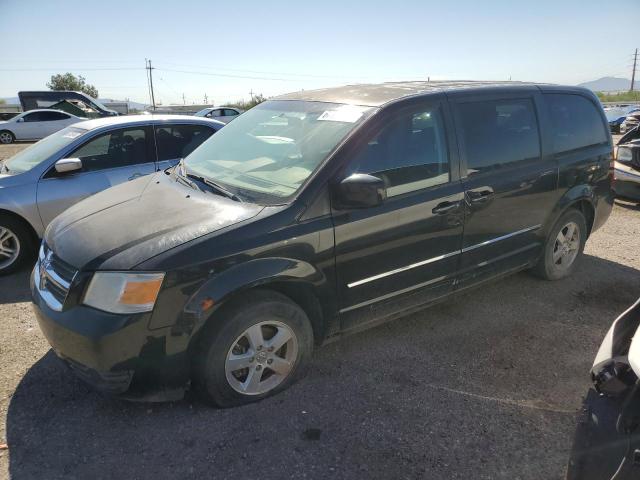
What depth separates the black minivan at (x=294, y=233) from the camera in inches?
94.0

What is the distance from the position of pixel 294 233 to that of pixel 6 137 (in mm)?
21574

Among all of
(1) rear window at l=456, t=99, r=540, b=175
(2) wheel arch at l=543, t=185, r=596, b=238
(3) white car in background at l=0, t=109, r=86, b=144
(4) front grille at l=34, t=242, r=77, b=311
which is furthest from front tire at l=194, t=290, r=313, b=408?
(3) white car in background at l=0, t=109, r=86, b=144

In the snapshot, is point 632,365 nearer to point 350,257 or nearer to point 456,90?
point 350,257

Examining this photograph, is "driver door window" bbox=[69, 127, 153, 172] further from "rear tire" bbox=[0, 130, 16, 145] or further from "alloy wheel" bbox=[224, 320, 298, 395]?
"rear tire" bbox=[0, 130, 16, 145]

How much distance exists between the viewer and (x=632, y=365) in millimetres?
1507

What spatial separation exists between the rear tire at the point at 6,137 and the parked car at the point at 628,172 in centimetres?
2152

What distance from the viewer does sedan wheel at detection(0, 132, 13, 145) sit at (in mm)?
19286

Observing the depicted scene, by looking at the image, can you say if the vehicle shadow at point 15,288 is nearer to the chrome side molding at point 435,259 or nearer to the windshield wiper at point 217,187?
the windshield wiper at point 217,187

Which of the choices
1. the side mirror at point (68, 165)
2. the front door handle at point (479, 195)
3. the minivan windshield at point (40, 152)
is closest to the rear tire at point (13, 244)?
the minivan windshield at point (40, 152)

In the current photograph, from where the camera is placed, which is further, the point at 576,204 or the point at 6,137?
the point at 6,137

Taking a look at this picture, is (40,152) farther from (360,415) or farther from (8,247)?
(360,415)

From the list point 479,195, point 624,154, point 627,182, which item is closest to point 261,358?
point 479,195

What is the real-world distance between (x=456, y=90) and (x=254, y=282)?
209cm

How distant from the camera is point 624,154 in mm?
7215
